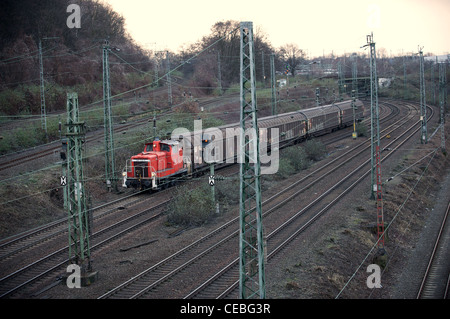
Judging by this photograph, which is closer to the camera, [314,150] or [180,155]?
[180,155]

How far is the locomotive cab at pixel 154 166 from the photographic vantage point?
24.7 meters

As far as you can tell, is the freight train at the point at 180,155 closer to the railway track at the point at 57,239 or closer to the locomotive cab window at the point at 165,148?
the locomotive cab window at the point at 165,148

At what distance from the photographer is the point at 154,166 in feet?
81.2

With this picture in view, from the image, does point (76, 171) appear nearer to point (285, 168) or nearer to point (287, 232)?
point (287, 232)

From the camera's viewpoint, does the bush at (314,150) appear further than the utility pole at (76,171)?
Yes

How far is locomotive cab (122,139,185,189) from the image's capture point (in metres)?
24.7

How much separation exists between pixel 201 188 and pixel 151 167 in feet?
9.57

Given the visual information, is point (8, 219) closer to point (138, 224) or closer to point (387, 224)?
point (138, 224)

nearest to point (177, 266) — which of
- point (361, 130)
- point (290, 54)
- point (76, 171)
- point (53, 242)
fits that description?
point (76, 171)

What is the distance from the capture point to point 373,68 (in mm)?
24469

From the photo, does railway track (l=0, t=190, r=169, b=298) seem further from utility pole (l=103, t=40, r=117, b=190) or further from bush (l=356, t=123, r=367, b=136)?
bush (l=356, t=123, r=367, b=136)

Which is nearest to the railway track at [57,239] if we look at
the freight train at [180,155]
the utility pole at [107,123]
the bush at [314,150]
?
the freight train at [180,155]

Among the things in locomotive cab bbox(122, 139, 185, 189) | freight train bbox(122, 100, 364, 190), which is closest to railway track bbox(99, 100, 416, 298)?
locomotive cab bbox(122, 139, 185, 189)

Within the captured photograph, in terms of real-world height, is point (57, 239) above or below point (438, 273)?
above
